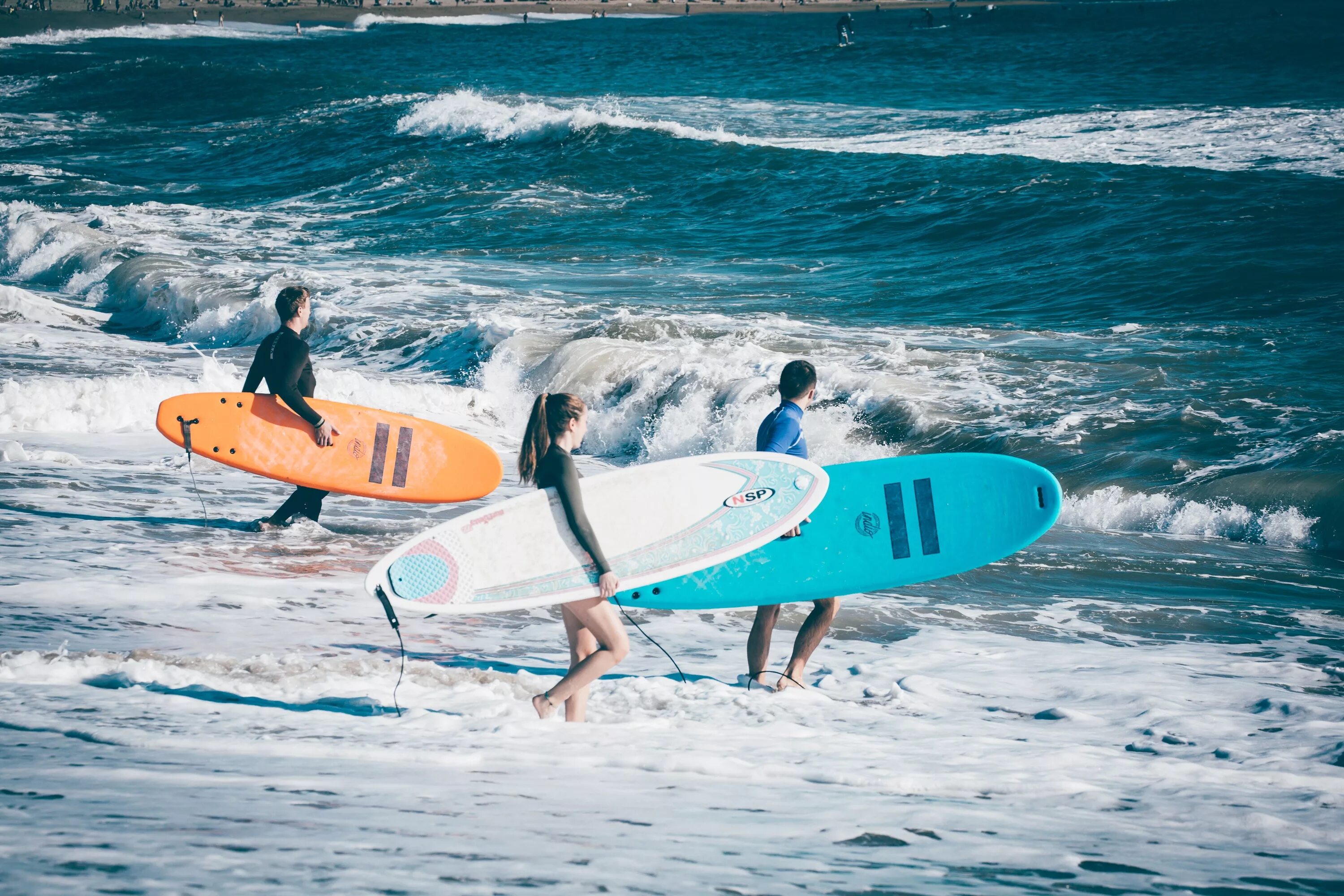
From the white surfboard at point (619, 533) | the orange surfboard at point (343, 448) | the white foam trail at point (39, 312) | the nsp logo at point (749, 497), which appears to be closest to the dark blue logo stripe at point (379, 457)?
the orange surfboard at point (343, 448)

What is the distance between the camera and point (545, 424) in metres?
3.90

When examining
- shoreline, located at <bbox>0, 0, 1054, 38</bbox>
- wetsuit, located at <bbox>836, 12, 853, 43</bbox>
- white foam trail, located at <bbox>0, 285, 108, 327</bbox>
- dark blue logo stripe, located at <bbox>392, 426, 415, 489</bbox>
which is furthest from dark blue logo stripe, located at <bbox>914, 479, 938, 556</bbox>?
shoreline, located at <bbox>0, 0, 1054, 38</bbox>

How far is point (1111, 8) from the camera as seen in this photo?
69.5 metres

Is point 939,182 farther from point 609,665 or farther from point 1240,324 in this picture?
point 609,665

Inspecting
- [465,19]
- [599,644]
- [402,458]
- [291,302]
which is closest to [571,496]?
[599,644]

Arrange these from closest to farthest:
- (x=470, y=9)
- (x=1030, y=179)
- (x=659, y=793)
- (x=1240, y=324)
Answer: (x=659, y=793) → (x=1240, y=324) → (x=1030, y=179) → (x=470, y=9)

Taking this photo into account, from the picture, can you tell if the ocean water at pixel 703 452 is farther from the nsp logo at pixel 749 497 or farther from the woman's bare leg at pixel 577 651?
the nsp logo at pixel 749 497

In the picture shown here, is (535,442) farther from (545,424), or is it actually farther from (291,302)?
(291,302)

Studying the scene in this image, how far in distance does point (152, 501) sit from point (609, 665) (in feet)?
14.8

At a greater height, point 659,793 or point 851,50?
point 851,50

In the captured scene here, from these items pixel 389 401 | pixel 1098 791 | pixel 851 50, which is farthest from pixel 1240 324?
pixel 851 50

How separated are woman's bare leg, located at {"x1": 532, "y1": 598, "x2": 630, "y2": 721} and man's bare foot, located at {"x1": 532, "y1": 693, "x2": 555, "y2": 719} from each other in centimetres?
2

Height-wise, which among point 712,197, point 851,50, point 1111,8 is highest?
point 1111,8

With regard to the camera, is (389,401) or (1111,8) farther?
(1111,8)
